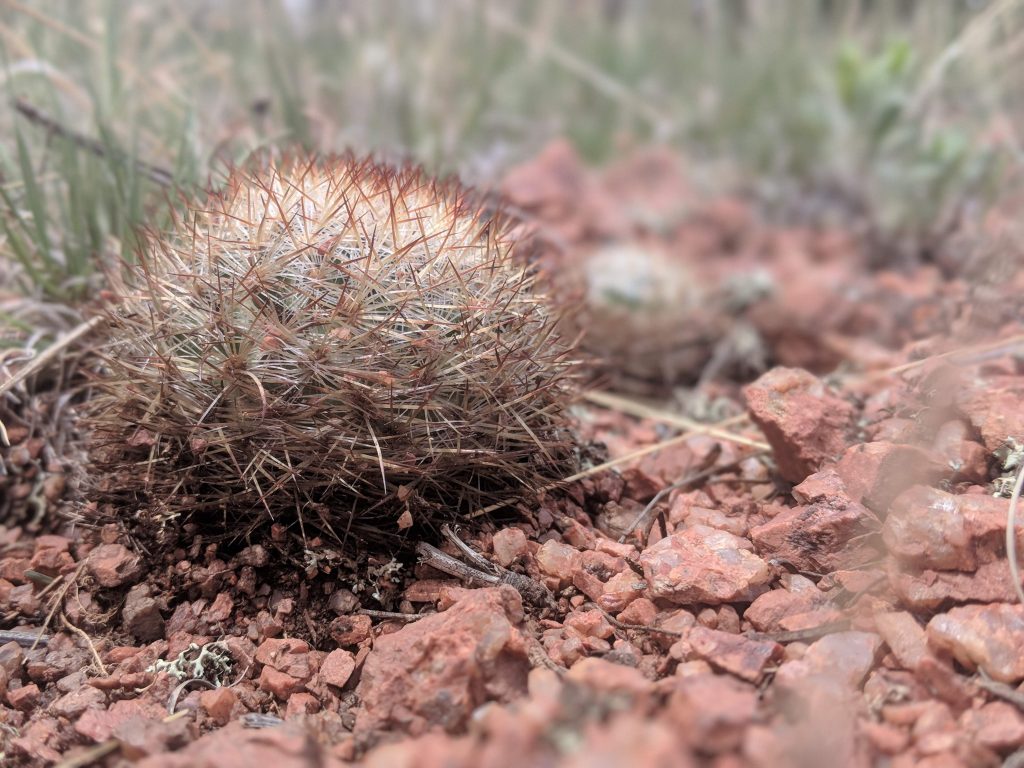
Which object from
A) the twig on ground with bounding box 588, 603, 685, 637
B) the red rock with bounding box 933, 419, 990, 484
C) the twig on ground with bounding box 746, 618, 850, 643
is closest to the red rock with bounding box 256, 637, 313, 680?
the twig on ground with bounding box 588, 603, 685, 637

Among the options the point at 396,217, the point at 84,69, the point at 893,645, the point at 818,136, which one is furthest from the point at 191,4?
the point at 893,645

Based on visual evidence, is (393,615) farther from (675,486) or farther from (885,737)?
(885,737)

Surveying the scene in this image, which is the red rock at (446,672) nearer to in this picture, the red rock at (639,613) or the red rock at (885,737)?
the red rock at (639,613)

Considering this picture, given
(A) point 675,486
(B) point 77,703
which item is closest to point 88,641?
(B) point 77,703

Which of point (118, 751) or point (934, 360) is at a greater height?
point (934, 360)

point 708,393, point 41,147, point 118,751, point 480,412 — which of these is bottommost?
point 118,751

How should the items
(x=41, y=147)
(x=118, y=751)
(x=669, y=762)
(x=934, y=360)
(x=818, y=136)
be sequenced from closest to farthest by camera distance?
(x=669, y=762), (x=118, y=751), (x=934, y=360), (x=41, y=147), (x=818, y=136)

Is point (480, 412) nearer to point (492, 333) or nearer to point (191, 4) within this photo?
point (492, 333)

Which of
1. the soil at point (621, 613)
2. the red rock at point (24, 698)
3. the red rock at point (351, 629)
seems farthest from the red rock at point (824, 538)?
the red rock at point (24, 698)
